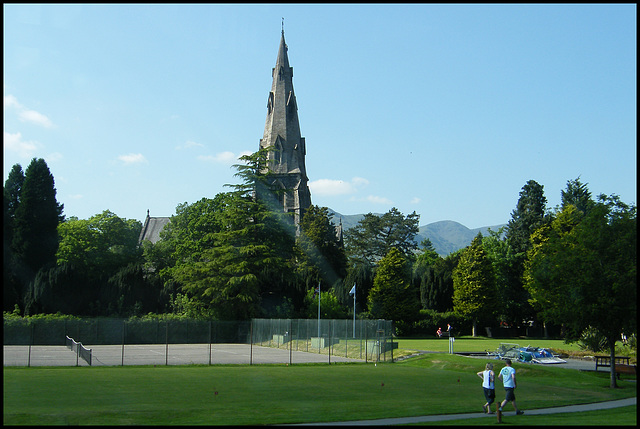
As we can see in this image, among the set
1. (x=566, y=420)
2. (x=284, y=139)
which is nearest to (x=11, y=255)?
(x=284, y=139)

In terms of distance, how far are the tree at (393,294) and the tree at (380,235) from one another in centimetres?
3205

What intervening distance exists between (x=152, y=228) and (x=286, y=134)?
1221 inches

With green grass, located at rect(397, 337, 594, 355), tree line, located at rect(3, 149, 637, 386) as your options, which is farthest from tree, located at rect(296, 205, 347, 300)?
green grass, located at rect(397, 337, 594, 355)

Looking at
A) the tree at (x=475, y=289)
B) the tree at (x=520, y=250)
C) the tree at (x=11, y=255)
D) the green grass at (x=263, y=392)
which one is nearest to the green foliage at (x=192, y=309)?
the tree at (x=11, y=255)

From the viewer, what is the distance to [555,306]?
28234 millimetres

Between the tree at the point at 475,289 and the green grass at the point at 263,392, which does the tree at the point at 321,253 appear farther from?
the green grass at the point at 263,392

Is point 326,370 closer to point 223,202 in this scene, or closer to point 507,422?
point 507,422

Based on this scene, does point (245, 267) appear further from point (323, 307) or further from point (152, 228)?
point (152, 228)

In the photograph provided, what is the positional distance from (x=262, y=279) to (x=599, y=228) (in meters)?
39.4

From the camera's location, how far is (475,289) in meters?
77.7

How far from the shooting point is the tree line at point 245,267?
60125 mm

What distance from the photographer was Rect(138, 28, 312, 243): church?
117 metres

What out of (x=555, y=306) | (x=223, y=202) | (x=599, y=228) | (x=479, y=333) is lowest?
(x=479, y=333)

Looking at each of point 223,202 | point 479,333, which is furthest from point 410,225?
point 223,202
